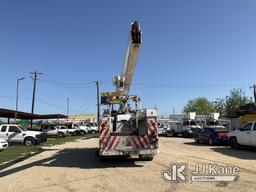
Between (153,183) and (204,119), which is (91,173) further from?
(204,119)

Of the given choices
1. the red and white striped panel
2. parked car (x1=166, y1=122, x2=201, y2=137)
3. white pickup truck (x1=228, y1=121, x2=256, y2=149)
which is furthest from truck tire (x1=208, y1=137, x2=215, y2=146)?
the red and white striped panel

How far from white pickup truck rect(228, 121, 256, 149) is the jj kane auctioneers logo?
23.3ft

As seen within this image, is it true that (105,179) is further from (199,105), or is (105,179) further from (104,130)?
(199,105)

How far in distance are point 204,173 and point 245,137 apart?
9325 mm

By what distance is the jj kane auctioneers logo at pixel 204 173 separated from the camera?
358 inches

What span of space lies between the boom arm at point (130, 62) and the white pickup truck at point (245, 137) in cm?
754

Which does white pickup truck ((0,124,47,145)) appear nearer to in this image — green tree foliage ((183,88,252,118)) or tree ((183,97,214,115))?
green tree foliage ((183,88,252,118))

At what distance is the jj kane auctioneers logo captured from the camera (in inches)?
358

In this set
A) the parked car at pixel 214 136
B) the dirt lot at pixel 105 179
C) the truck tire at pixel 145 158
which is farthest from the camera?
the parked car at pixel 214 136

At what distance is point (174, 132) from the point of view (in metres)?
42.2

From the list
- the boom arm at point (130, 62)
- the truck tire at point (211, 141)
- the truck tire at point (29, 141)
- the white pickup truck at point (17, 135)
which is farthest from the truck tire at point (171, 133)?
the boom arm at point (130, 62)

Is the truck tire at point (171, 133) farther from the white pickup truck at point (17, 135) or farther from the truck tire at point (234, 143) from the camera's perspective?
the truck tire at point (234, 143)

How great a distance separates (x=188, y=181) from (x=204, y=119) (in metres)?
34.4

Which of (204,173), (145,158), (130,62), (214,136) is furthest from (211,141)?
(204,173)
